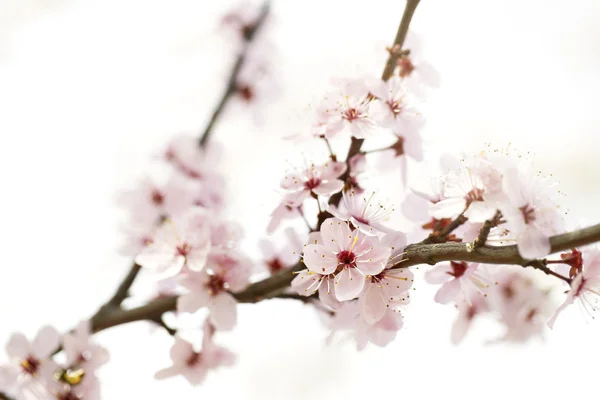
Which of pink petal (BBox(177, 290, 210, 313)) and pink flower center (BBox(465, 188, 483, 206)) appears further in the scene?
pink petal (BBox(177, 290, 210, 313))

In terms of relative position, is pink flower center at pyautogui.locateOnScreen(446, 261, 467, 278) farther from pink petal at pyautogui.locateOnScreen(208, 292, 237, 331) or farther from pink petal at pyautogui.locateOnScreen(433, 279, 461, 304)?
pink petal at pyautogui.locateOnScreen(208, 292, 237, 331)

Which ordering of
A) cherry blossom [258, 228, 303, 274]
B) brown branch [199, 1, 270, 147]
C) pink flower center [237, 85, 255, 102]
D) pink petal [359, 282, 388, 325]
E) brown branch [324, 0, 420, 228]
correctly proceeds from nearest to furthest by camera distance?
pink petal [359, 282, 388, 325]
brown branch [324, 0, 420, 228]
cherry blossom [258, 228, 303, 274]
brown branch [199, 1, 270, 147]
pink flower center [237, 85, 255, 102]

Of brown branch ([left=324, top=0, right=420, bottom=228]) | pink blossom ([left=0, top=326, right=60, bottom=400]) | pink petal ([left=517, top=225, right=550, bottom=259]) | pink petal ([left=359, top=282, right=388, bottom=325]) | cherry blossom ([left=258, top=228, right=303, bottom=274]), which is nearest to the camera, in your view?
pink petal ([left=517, top=225, right=550, bottom=259])

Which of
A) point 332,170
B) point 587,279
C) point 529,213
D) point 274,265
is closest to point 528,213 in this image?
point 529,213

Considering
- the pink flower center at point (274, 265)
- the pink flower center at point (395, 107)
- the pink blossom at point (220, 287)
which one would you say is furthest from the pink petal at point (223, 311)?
the pink flower center at point (395, 107)

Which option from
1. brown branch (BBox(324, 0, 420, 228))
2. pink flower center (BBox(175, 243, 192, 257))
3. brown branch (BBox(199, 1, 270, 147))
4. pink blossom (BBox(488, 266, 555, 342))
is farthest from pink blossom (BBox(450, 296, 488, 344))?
brown branch (BBox(199, 1, 270, 147))

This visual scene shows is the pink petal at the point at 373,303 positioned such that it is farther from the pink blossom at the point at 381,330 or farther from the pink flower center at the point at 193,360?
the pink flower center at the point at 193,360

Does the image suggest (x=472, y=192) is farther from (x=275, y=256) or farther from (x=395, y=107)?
(x=275, y=256)
